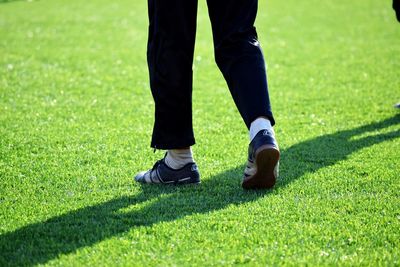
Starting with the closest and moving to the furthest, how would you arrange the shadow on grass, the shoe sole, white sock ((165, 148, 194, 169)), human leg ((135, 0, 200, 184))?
the shadow on grass, the shoe sole, human leg ((135, 0, 200, 184)), white sock ((165, 148, 194, 169))

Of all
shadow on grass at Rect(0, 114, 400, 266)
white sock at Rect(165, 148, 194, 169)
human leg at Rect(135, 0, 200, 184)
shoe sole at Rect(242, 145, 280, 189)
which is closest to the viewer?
shadow on grass at Rect(0, 114, 400, 266)

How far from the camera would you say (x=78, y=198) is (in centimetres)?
372

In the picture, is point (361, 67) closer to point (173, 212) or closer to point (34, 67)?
point (34, 67)

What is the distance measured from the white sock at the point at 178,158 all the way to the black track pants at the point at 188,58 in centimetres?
12

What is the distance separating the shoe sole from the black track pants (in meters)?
0.22

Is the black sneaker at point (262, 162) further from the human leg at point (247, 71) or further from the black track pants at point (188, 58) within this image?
the black track pants at point (188, 58)

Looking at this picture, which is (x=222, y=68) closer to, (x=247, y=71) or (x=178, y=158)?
(x=247, y=71)

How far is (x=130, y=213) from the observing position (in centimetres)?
345

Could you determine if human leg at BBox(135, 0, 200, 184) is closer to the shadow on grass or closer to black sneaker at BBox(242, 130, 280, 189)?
the shadow on grass

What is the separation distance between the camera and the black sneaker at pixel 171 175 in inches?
155

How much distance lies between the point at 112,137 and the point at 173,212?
5.71 ft

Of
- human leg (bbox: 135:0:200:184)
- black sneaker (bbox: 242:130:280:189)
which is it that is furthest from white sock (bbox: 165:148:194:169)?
black sneaker (bbox: 242:130:280:189)

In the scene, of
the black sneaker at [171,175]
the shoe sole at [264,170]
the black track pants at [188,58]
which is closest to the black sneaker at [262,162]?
the shoe sole at [264,170]

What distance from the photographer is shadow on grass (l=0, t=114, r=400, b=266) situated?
9.87 feet
